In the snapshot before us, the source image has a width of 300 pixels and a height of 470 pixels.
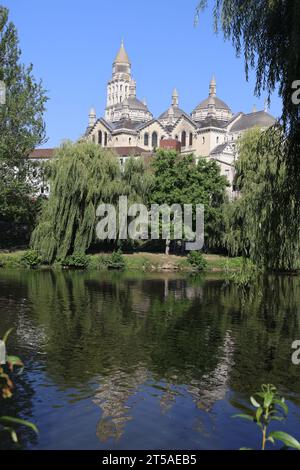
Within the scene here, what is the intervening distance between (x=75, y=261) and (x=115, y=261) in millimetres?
3314

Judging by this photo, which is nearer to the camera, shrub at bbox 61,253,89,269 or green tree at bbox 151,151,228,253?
shrub at bbox 61,253,89,269

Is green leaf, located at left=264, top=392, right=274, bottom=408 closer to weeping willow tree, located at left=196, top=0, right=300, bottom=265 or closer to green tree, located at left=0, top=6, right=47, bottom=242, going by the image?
weeping willow tree, located at left=196, top=0, right=300, bottom=265

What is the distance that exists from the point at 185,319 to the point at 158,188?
91.4 feet

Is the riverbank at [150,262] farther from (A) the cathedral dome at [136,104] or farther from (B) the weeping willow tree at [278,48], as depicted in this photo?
(A) the cathedral dome at [136,104]

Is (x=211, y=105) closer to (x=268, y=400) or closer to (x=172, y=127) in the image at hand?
(x=172, y=127)

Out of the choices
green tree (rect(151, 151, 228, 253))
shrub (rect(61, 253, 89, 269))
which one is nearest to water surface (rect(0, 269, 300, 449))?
shrub (rect(61, 253, 89, 269))

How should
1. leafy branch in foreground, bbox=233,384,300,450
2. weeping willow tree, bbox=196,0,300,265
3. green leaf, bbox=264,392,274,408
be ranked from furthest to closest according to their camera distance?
weeping willow tree, bbox=196,0,300,265 < green leaf, bbox=264,392,274,408 < leafy branch in foreground, bbox=233,384,300,450

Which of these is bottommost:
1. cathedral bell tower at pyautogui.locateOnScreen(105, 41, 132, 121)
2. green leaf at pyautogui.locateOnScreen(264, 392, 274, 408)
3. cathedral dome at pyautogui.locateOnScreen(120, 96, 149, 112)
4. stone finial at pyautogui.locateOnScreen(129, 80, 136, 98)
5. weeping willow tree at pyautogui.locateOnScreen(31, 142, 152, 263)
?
green leaf at pyautogui.locateOnScreen(264, 392, 274, 408)

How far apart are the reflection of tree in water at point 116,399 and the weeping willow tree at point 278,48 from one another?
4565 mm

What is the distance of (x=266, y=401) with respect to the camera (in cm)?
461

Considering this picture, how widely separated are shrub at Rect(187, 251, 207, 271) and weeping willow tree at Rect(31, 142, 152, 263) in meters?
7.65

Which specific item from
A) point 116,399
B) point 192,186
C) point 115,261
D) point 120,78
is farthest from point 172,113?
point 116,399

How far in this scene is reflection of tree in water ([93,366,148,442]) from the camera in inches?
324
